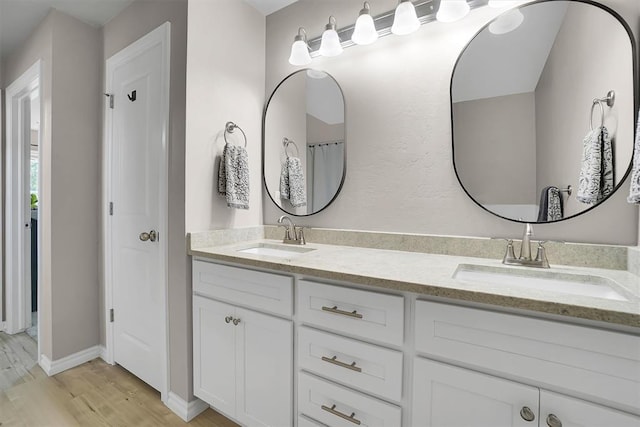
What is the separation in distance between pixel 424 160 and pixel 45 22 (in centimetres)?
268

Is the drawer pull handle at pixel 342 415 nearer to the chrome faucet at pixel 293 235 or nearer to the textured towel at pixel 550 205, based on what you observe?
the chrome faucet at pixel 293 235

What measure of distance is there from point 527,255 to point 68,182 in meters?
2.69

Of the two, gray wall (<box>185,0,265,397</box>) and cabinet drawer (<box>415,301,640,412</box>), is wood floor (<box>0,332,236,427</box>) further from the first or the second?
cabinet drawer (<box>415,301,640,412</box>)

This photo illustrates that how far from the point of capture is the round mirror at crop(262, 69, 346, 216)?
5.67 ft

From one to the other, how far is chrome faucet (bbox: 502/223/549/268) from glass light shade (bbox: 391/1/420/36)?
1.05 meters

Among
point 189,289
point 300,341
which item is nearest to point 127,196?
point 189,289

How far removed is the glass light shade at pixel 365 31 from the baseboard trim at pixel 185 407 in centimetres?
211

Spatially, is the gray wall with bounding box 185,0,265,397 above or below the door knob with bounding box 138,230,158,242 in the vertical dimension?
above

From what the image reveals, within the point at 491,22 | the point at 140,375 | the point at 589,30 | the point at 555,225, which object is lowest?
the point at 140,375

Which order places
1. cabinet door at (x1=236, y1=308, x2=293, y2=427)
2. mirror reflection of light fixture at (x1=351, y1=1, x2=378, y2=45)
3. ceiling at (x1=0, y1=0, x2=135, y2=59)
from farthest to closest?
1. ceiling at (x1=0, y1=0, x2=135, y2=59)
2. mirror reflection of light fixture at (x1=351, y1=1, x2=378, y2=45)
3. cabinet door at (x1=236, y1=308, x2=293, y2=427)

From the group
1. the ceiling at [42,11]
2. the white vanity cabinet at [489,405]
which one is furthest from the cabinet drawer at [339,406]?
the ceiling at [42,11]

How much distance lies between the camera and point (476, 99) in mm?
1339

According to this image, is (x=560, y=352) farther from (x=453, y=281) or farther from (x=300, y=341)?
(x=300, y=341)

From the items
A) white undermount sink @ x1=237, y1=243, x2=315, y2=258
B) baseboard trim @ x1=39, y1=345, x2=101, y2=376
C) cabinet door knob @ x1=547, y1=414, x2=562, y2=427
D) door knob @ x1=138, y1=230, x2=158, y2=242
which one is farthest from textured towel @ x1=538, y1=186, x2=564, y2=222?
baseboard trim @ x1=39, y1=345, x2=101, y2=376
